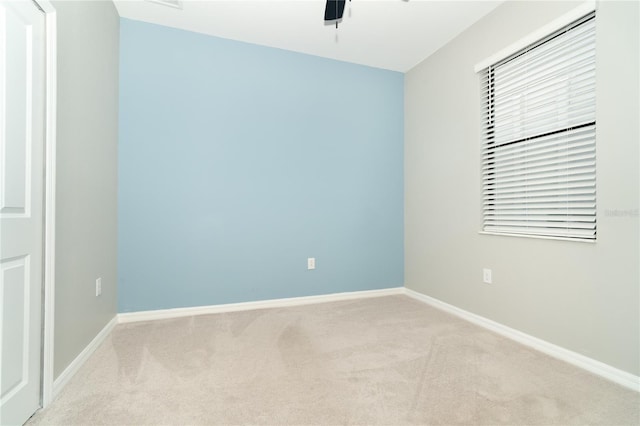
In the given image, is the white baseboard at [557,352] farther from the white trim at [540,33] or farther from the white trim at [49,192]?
the white trim at [49,192]

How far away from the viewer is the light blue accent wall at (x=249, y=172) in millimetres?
2506

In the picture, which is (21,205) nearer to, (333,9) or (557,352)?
(333,9)

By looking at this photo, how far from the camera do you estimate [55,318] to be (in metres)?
1.45

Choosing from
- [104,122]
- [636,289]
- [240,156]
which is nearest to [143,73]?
[104,122]

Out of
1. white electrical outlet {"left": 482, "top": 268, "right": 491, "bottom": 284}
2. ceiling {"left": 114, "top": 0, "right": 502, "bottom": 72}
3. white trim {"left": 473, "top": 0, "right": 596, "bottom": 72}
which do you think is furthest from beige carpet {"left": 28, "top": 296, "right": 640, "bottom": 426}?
ceiling {"left": 114, "top": 0, "right": 502, "bottom": 72}

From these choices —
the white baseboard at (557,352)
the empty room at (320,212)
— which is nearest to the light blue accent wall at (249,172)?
the empty room at (320,212)

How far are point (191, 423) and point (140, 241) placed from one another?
175 cm

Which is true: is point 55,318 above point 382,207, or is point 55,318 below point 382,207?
below

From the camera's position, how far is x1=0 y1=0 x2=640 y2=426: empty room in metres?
1.35

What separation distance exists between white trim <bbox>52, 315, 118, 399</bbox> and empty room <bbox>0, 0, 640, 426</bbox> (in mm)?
19

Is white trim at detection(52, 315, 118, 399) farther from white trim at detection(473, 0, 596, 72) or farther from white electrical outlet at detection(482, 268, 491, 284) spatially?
white trim at detection(473, 0, 596, 72)

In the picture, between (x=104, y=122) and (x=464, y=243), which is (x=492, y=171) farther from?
(x=104, y=122)

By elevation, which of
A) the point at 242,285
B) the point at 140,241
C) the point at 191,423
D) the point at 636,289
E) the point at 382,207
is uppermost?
the point at 382,207

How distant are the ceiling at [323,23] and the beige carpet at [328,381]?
264 centimetres
